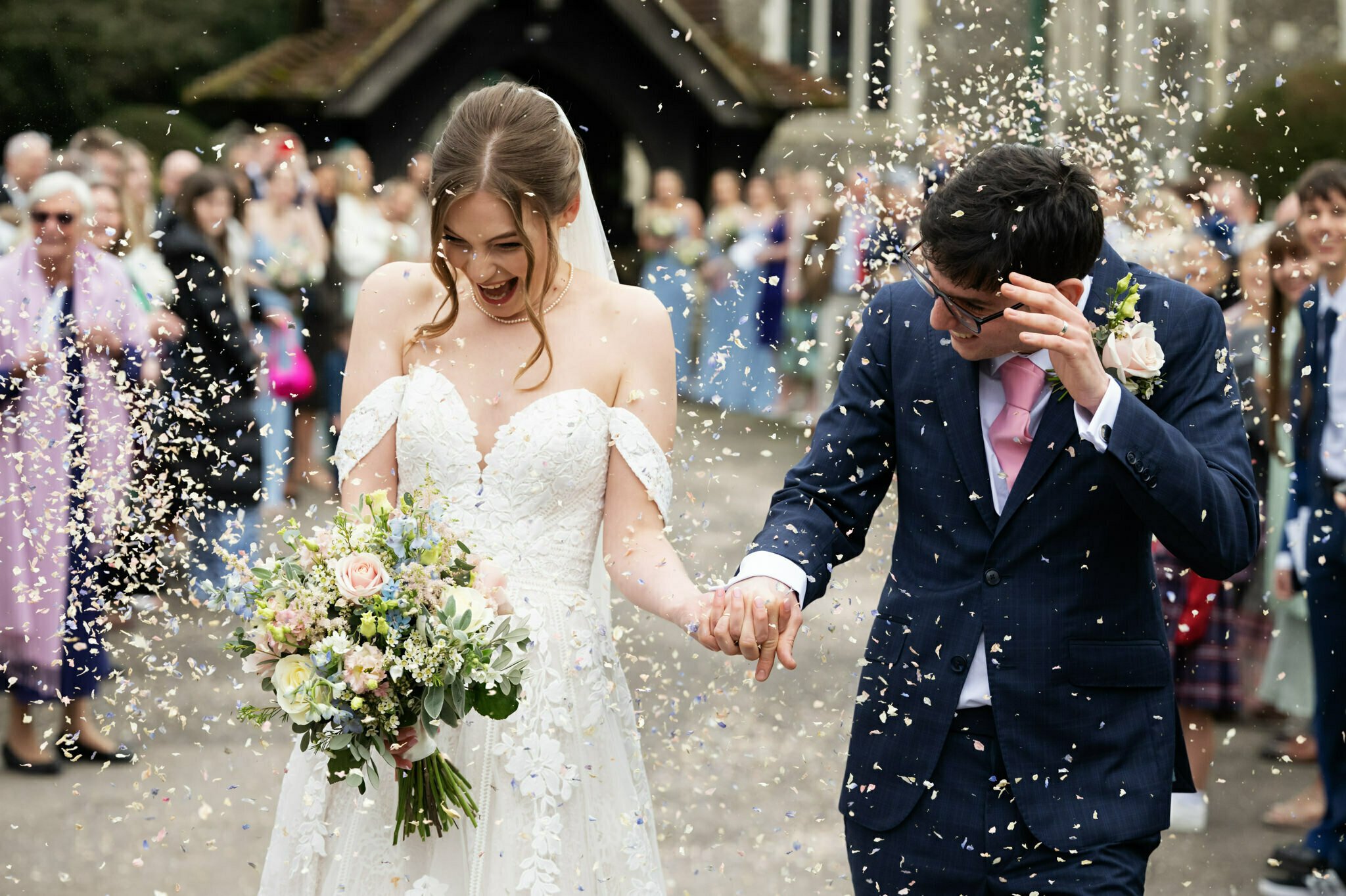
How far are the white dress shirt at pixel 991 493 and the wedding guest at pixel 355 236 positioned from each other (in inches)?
354

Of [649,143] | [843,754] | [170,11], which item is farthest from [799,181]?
[170,11]

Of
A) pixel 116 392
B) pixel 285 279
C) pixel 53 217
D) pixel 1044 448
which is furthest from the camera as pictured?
pixel 285 279

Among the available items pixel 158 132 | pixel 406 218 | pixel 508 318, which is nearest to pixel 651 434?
pixel 508 318

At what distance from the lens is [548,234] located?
3496 mm

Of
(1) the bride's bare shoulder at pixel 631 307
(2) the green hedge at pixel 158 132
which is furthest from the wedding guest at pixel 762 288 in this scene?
(2) the green hedge at pixel 158 132

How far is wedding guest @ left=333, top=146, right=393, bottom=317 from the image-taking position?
11.9 m

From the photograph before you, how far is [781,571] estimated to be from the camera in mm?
3121

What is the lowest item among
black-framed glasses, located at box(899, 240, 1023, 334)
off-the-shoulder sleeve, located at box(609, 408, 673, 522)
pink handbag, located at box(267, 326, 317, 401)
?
pink handbag, located at box(267, 326, 317, 401)

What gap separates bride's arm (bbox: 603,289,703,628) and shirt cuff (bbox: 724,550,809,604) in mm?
330

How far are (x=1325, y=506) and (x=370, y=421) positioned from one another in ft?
12.4

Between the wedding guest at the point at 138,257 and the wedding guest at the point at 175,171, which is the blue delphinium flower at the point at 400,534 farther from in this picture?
the wedding guest at the point at 175,171

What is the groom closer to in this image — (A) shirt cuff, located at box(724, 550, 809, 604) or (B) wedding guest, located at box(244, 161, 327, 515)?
(A) shirt cuff, located at box(724, 550, 809, 604)

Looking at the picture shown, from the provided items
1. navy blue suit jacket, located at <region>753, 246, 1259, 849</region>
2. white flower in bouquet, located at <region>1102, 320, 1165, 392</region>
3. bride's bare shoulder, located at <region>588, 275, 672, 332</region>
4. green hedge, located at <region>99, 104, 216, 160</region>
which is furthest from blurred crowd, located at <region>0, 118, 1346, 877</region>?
green hedge, located at <region>99, 104, 216, 160</region>

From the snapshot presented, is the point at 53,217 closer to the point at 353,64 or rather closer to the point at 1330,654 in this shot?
the point at 1330,654
